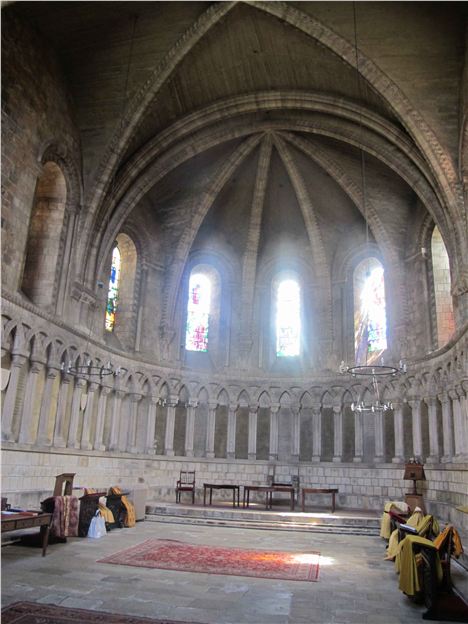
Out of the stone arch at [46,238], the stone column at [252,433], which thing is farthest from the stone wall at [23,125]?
the stone column at [252,433]

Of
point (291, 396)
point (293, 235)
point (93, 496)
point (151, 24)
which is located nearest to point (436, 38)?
point (151, 24)

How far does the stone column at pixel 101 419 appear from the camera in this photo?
18281 millimetres

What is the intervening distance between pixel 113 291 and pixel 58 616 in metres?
16.0

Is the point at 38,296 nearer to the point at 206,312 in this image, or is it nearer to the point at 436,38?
the point at 206,312

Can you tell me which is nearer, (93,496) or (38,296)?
(93,496)

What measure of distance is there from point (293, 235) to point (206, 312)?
4948 mm

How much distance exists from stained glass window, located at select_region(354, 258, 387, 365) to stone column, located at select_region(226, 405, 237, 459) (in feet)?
17.0

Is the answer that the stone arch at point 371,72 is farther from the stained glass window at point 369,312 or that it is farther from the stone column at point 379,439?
the stone column at point 379,439

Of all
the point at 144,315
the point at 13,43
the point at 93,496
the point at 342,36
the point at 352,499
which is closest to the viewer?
the point at 93,496

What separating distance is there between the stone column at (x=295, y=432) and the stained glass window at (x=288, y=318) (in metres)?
2.48

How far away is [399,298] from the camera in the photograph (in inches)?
788

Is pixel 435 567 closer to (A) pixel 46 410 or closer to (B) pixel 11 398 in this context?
(B) pixel 11 398

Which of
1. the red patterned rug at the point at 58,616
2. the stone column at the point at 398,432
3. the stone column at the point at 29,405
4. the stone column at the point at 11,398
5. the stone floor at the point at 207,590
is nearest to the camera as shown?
the red patterned rug at the point at 58,616

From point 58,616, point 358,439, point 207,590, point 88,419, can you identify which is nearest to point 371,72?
point 358,439
